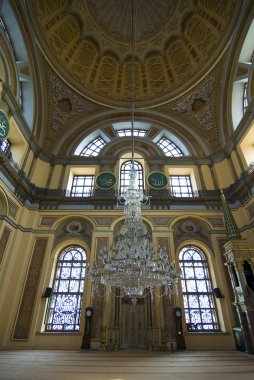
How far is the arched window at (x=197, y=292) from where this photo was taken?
7.51 meters

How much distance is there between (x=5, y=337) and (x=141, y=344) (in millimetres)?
4432

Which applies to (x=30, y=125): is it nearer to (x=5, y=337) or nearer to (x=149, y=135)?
(x=149, y=135)

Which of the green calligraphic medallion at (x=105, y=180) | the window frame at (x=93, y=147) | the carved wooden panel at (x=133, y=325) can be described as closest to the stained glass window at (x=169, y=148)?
the window frame at (x=93, y=147)

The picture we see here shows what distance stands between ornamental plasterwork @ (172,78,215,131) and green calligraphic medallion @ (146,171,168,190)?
3927mm

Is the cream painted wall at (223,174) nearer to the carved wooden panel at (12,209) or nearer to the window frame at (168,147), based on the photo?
the window frame at (168,147)

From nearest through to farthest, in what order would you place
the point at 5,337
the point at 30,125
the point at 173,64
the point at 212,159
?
the point at 5,337
the point at 30,125
the point at 212,159
the point at 173,64

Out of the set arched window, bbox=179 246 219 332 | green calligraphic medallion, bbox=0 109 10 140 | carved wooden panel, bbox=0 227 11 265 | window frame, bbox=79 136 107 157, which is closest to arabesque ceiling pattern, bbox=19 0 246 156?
window frame, bbox=79 136 107 157

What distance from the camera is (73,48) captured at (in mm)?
11078

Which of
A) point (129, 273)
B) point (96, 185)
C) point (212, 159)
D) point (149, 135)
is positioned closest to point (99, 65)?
point (149, 135)

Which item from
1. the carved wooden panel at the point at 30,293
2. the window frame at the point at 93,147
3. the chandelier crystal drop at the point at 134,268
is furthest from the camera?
the window frame at the point at 93,147

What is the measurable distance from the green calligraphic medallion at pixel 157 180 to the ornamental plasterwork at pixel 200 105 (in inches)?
155

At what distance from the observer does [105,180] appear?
33.2 feet

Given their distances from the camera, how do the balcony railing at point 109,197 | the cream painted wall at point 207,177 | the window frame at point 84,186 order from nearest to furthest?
the balcony railing at point 109,197
the cream painted wall at point 207,177
the window frame at point 84,186

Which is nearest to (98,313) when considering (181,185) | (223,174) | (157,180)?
(157,180)
